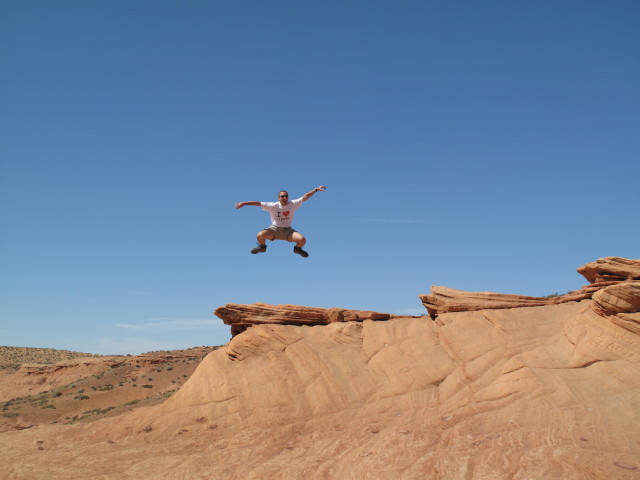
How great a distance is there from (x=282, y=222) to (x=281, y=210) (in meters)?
0.43

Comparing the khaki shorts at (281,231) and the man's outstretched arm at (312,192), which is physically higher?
the man's outstretched arm at (312,192)

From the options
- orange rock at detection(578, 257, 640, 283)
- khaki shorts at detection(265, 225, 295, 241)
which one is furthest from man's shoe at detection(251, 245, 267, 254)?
orange rock at detection(578, 257, 640, 283)

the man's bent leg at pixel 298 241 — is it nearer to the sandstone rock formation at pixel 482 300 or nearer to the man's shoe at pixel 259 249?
the man's shoe at pixel 259 249

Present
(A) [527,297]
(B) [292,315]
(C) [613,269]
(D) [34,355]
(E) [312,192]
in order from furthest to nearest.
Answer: (D) [34,355]
(B) [292,315]
(A) [527,297]
(C) [613,269]
(E) [312,192]

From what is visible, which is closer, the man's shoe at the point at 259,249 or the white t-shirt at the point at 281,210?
the white t-shirt at the point at 281,210

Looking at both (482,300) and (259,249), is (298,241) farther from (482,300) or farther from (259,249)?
(482,300)

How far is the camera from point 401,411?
57.9ft

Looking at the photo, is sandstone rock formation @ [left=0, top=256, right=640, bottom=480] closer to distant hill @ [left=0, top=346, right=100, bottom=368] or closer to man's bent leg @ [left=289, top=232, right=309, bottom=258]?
man's bent leg @ [left=289, top=232, right=309, bottom=258]

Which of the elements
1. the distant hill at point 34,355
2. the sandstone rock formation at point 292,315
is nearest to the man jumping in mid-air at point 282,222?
the sandstone rock formation at point 292,315

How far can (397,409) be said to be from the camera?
17.8 m

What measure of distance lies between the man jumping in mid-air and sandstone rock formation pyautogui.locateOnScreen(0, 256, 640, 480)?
6.27 metres

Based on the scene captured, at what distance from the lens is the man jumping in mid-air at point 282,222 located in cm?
1655

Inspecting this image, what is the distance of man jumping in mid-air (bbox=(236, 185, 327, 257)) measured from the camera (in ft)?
54.3

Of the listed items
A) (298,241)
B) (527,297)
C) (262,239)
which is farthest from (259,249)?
(527,297)
